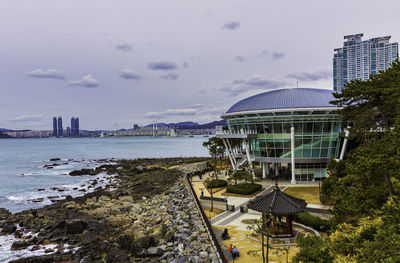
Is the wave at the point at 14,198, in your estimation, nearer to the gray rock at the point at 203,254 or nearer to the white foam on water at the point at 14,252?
the white foam on water at the point at 14,252

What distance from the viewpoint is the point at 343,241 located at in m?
10.7

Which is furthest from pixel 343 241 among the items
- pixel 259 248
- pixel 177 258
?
pixel 177 258

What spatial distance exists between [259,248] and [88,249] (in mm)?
15046

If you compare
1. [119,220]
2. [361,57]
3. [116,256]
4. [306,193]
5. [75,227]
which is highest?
[361,57]

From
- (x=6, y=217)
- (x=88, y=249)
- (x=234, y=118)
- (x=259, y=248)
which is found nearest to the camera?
(x=259, y=248)

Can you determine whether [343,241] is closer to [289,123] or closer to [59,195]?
[289,123]

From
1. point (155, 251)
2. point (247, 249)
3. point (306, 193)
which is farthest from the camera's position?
point (306, 193)

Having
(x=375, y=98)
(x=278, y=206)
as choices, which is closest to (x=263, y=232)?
(x=278, y=206)

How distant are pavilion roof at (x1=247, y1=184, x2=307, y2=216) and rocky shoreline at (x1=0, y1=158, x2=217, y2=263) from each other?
4782 mm

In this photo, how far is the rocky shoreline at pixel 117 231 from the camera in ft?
66.4

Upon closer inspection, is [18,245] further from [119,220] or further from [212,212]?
[212,212]

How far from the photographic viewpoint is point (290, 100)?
130 ft

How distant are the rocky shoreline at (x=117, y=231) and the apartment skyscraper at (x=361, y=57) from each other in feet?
381

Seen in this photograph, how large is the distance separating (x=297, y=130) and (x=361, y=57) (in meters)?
116
